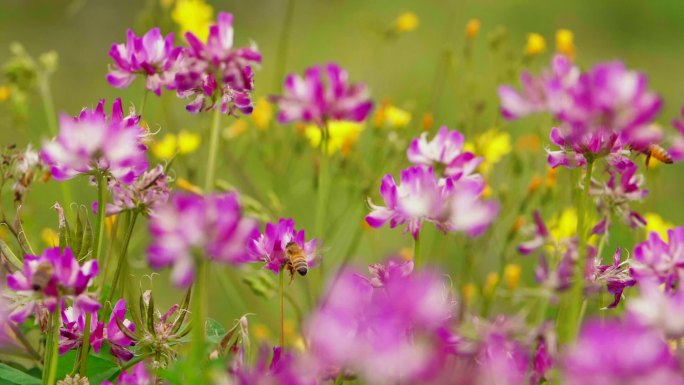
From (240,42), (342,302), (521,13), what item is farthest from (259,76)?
(342,302)

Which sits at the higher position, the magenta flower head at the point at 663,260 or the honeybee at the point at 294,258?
the magenta flower head at the point at 663,260

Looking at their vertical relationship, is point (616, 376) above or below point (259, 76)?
above

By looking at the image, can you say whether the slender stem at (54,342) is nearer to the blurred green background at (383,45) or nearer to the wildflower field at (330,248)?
the wildflower field at (330,248)

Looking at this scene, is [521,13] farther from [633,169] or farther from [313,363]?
[313,363]

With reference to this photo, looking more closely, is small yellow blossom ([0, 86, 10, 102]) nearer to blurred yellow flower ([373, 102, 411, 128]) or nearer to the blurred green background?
blurred yellow flower ([373, 102, 411, 128])

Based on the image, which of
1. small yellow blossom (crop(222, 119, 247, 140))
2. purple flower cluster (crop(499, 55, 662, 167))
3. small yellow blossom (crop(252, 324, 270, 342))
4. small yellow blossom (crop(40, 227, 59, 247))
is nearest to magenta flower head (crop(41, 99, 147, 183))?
purple flower cluster (crop(499, 55, 662, 167))

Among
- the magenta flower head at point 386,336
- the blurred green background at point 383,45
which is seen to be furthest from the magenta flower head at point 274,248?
the blurred green background at point 383,45

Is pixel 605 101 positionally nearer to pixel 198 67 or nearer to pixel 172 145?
pixel 198 67
